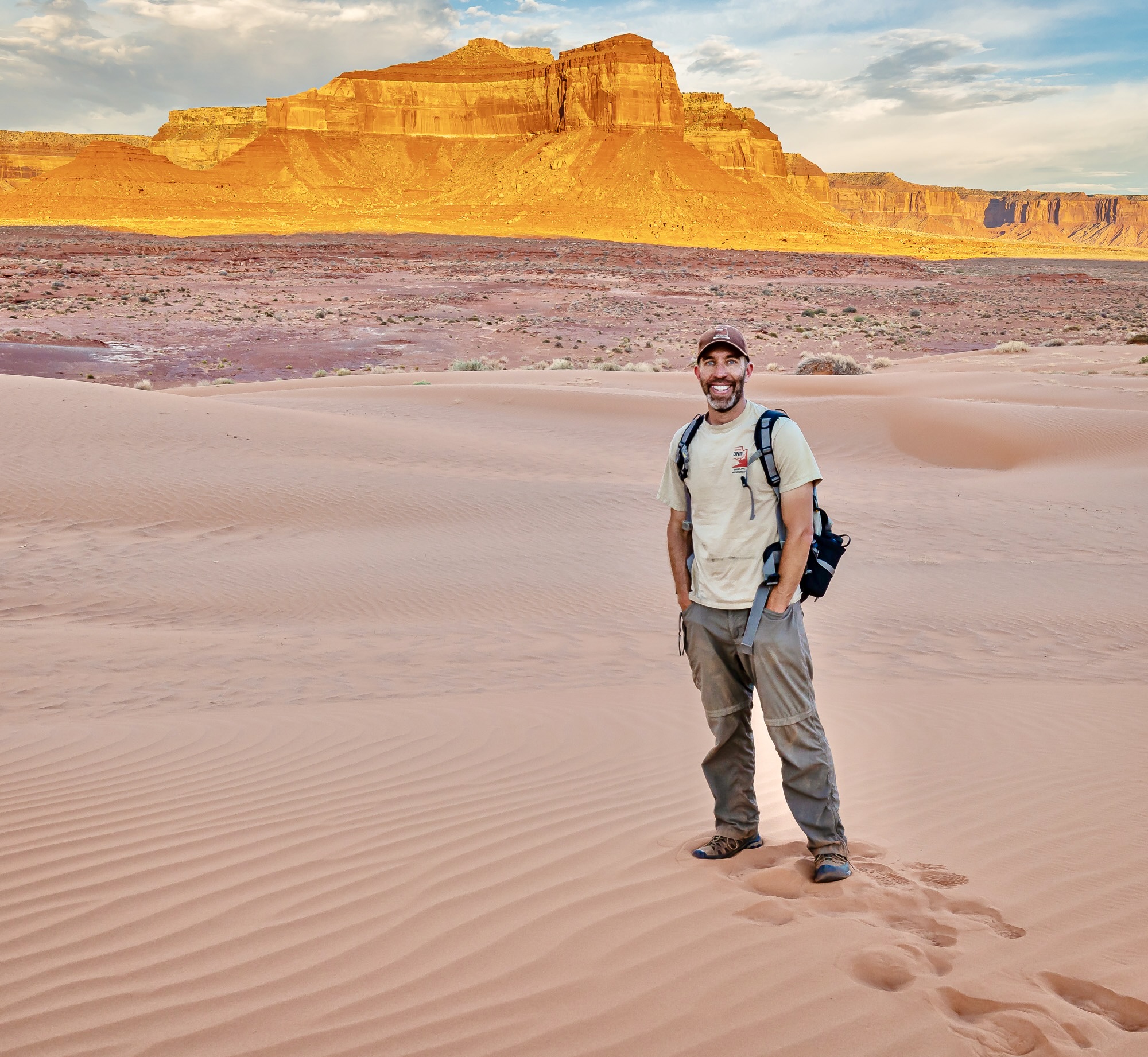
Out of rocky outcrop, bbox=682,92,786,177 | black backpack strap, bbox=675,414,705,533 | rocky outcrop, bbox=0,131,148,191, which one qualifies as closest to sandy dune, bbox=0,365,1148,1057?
black backpack strap, bbox=675,414,705,533

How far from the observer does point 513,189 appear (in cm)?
10575

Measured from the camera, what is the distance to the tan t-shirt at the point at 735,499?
3266 mm

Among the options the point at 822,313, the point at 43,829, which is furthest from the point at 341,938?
the point at 822,313

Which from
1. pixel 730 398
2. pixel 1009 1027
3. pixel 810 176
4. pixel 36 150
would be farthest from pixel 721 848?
pixel 810 176

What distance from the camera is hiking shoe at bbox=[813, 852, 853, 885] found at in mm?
3291

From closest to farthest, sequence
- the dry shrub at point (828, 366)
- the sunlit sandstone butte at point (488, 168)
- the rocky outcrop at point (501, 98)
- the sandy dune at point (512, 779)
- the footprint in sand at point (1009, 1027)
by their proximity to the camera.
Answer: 1. the footprint in sand at point (1009, 1027)
2. the sandy dune at point (512, 779)
3. the dry shrub at point (828, 366)
4. the sunlit sandstone butte at point (488, 168)
5. the rocky outcrop at point (501, 98)

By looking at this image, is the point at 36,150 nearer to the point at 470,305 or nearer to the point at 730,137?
the point at 730,137

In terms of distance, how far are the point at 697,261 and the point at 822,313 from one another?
30105mm

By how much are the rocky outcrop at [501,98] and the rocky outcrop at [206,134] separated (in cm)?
1747

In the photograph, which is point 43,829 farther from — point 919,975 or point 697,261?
point 697,261

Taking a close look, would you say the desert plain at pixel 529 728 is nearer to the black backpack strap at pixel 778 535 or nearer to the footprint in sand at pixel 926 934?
A: the footprint in sand at pixel 926 934

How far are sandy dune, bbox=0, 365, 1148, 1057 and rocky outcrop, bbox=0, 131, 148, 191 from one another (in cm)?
15440

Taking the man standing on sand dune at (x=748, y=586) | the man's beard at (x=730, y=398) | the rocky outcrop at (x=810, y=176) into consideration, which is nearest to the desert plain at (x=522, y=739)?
the man standing on sand dune at (x=748, y=586)

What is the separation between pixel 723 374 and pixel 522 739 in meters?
2.68
